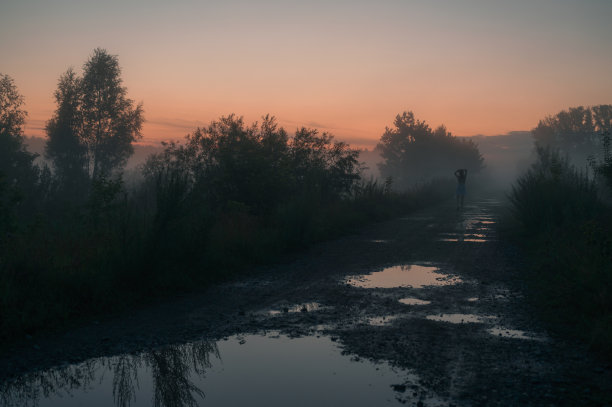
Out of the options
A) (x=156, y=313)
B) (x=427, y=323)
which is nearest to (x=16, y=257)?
(x=156, y=313)

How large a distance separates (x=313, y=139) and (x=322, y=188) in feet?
9.74

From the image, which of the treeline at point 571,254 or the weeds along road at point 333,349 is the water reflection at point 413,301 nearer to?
the weeds along road at point 333,349

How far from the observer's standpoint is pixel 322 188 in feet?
67.8

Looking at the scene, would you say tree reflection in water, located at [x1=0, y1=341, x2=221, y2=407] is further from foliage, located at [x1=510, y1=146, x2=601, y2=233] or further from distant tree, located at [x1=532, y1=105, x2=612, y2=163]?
distant tree, located at [x1=532, y1=105, x2=612, y2=163]

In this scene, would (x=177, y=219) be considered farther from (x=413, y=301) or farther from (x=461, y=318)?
(x=461, y=318)

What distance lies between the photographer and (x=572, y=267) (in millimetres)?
7281

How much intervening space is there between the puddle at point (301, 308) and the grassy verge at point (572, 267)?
3.15 metres

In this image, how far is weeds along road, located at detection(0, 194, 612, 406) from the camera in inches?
155

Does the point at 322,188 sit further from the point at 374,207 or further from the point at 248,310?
the point at 248,310

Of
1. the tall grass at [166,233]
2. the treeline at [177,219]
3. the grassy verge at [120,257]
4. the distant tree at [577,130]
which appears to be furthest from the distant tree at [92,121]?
the distant tree at [577,130]

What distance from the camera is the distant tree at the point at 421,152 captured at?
79000 mm

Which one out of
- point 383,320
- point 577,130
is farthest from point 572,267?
point 577,130

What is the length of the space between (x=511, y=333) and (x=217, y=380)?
3.57 metres

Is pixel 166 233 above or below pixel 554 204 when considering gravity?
below
